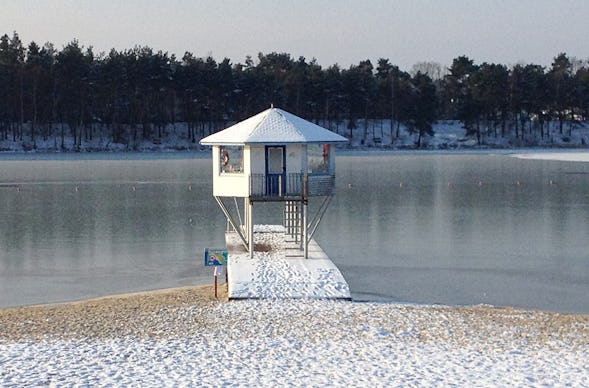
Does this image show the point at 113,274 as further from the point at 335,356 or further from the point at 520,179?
the point at 520,179

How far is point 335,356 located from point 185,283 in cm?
911

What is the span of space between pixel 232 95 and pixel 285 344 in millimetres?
99546

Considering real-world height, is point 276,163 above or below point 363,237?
above

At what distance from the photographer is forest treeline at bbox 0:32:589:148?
10775 cm

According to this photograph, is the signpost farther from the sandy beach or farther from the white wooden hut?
the sandy beach

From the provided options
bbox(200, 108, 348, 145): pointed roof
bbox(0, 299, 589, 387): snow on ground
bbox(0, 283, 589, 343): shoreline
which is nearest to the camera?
bbox(0, 299, 589, 387): snow on ground

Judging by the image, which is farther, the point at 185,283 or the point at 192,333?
the point at 185,283

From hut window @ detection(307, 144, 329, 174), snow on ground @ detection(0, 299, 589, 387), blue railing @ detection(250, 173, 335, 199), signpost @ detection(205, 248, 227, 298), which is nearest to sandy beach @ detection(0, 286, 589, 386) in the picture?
snow on ground @ detection(0, 299, 589, 387)

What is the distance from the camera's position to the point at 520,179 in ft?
192

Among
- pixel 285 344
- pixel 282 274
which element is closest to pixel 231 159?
pixel 282 274

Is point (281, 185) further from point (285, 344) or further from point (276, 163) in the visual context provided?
point (285, 344)

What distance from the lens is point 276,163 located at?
1041 inches

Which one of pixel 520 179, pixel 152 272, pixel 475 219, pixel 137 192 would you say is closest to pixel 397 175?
pixel 520 179

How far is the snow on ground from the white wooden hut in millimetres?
7165
